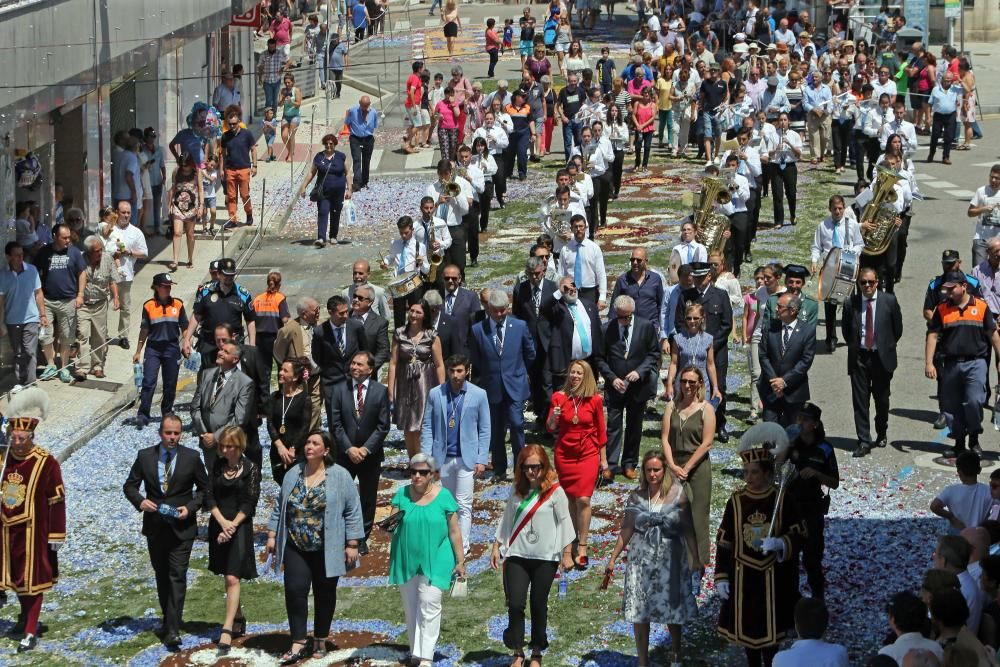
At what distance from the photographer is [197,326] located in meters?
16.5

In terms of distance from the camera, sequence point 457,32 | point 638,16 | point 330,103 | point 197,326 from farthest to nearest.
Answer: point 638,16
point 457,32
point 330,103
point 197,326

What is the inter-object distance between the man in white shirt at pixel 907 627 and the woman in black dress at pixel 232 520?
457 cm

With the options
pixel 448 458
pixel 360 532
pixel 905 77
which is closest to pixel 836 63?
pixel 905 77

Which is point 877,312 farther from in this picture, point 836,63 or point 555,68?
point 555,68

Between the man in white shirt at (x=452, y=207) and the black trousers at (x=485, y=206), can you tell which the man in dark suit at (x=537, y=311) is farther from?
the black trousers at (x=485, y=206)

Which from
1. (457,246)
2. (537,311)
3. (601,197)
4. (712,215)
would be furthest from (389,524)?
(601,197)

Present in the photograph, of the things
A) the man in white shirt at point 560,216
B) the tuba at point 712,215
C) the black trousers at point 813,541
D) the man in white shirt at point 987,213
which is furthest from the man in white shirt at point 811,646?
the tuba at point 712,215

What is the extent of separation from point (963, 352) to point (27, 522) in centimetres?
785

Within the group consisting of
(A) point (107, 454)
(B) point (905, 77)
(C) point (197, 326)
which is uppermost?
(B) point (905, 77)

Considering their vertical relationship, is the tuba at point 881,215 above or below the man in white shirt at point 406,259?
above

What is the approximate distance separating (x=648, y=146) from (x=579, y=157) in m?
7.17

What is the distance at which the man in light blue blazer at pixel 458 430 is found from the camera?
43.5ft

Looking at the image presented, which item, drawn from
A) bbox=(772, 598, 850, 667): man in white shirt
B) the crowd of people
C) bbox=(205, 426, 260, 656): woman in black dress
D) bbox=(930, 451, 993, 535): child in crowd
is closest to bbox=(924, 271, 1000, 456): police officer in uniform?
the crowd of people

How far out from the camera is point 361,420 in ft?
43.7
